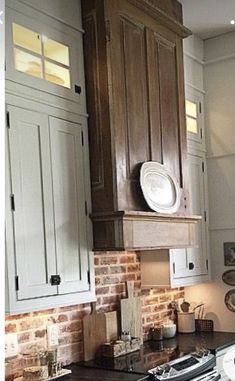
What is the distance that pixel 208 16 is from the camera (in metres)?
3.90

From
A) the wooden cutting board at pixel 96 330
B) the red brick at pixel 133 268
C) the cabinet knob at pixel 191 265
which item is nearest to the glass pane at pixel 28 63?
the wooden cutting board at pixel 96 330

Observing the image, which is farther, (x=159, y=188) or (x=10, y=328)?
(x=159, y=188)

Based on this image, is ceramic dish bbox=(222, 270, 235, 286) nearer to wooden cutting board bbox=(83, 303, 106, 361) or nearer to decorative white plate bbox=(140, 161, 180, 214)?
decorative white plate bbox=(140, 161, 180, 214)

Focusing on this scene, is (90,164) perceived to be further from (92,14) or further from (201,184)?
(201,184)

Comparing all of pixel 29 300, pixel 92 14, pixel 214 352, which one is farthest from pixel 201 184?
pixel 29 300

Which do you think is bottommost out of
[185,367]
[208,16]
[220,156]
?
[185,367]

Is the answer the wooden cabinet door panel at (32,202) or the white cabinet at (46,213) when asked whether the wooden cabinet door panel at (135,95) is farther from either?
the wooden cabinet door panel at (32,202)

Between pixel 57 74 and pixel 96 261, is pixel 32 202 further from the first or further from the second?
pixel 96 261

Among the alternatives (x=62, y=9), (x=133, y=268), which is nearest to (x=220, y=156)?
(x=133, y=268)

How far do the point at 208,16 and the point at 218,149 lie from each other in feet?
3.46

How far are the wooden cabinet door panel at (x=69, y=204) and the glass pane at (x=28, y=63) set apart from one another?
264 mm

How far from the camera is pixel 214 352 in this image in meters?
3.45

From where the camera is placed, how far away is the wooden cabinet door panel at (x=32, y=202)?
2523 mm

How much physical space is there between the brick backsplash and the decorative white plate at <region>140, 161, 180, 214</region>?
1.74ft
